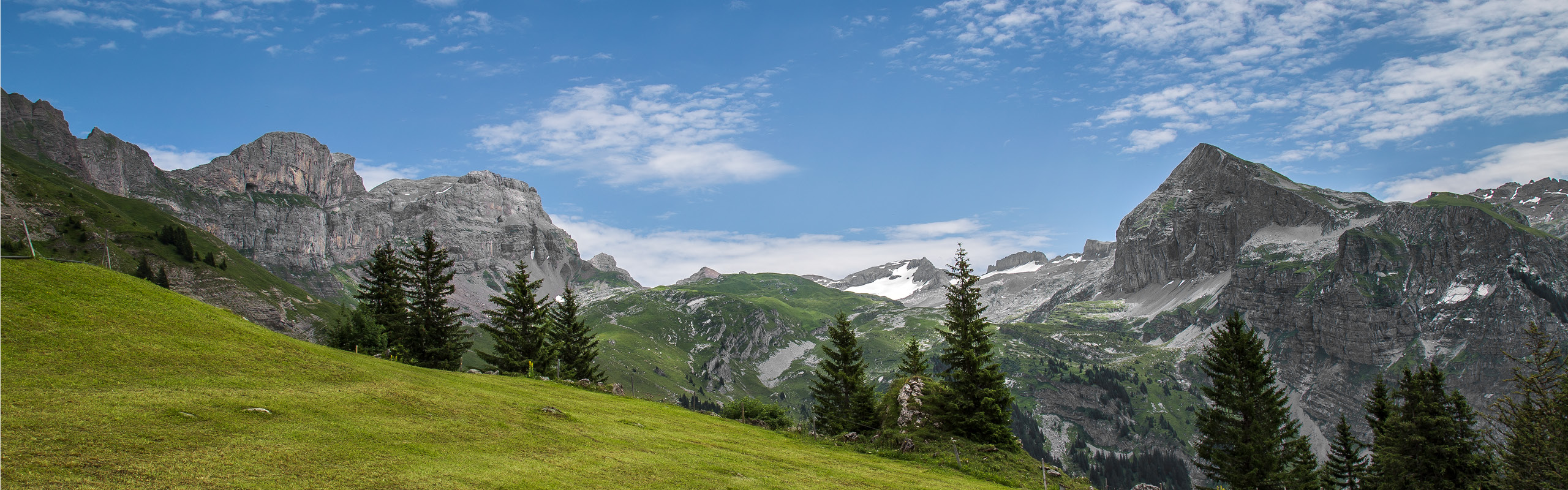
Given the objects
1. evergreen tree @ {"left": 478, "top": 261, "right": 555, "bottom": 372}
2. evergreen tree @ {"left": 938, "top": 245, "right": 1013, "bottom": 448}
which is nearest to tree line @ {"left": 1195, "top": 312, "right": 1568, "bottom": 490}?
evergreen tree @ {"left": 938, "top": 245, "right": 1013, "bottom": 448}

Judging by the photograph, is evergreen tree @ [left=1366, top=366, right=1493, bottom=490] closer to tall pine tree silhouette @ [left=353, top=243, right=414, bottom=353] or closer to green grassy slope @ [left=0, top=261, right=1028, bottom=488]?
green grassy slope @ [left=0, top=261, right=1028, bottom=488]

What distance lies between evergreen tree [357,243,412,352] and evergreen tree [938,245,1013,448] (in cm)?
5131

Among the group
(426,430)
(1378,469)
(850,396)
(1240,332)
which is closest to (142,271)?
(850,396)

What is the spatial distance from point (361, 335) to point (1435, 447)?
3673 inches

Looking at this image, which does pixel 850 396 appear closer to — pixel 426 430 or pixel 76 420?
pixel 426 430

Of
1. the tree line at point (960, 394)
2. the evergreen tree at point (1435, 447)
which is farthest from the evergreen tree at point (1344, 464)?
the tree line at point (960, 394)

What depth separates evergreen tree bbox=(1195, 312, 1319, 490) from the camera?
56344 mm

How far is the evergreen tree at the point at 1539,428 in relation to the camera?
4866cm

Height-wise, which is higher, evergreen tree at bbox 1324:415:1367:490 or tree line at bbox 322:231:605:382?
tree line at bbox 322:231:605:382

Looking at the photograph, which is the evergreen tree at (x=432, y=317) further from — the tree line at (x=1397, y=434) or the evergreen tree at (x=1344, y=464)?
the evergreen tree at (x=1344, y=464)

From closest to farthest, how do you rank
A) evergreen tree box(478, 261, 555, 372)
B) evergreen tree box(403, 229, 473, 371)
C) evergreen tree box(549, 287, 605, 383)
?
evergreen tree box(403, 229, 473, 371), evergreen tree box(478, 261, 555, 372), evergreen tree box(549, 287, 605, 383)

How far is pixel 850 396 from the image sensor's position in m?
74.1

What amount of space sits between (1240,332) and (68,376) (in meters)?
70.4

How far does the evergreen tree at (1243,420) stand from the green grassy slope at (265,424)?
30.4 m
